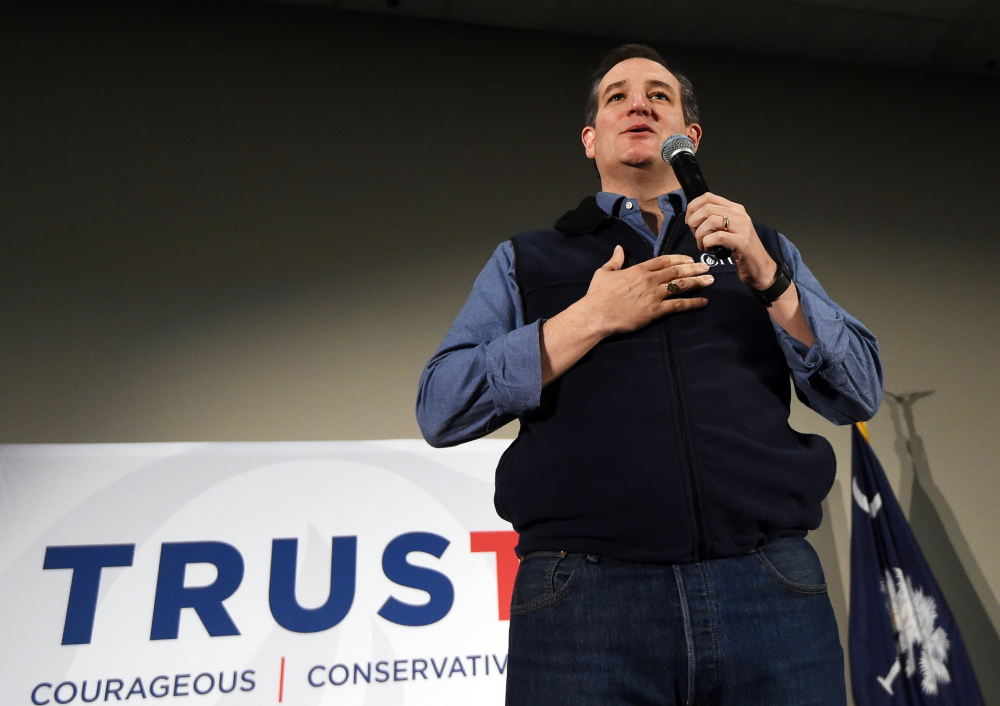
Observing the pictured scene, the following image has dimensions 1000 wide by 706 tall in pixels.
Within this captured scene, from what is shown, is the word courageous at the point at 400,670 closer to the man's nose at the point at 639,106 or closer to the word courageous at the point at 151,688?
the word courageous at the point at 151,688

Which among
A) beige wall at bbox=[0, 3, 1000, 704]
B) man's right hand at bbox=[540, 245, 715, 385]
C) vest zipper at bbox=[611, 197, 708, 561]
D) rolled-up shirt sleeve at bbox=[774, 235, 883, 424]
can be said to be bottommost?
vest zipper at bbox=[611, 197, 708, 561]

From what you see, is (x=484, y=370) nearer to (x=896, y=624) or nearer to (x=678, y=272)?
(x=678, y=272)

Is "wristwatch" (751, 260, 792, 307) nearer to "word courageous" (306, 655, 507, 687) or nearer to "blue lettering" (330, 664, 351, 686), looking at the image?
"word courageous" (306, 655, 507, 687)

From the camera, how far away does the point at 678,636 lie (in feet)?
2.64

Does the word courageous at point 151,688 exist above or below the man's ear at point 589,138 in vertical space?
below

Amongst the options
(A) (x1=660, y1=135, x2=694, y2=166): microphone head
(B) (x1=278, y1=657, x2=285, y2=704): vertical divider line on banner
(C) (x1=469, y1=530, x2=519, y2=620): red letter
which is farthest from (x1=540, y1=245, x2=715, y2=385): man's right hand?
(B) (x1=278, y1=657, x2=285, y2=704): vertical divider line on banner

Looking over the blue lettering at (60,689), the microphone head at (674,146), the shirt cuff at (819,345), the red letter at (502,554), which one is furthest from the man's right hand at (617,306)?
the blue lettering at (60,689)

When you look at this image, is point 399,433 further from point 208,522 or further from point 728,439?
point 728,439

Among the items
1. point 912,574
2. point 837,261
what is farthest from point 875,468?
point 837,261

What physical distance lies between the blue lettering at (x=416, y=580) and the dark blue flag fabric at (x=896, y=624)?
4.53 ft

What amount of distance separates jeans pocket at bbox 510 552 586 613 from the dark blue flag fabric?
207 cm

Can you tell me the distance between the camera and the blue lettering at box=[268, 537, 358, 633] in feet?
7.13

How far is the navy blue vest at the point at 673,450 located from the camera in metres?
0.85

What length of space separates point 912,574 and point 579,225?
2222 mm
